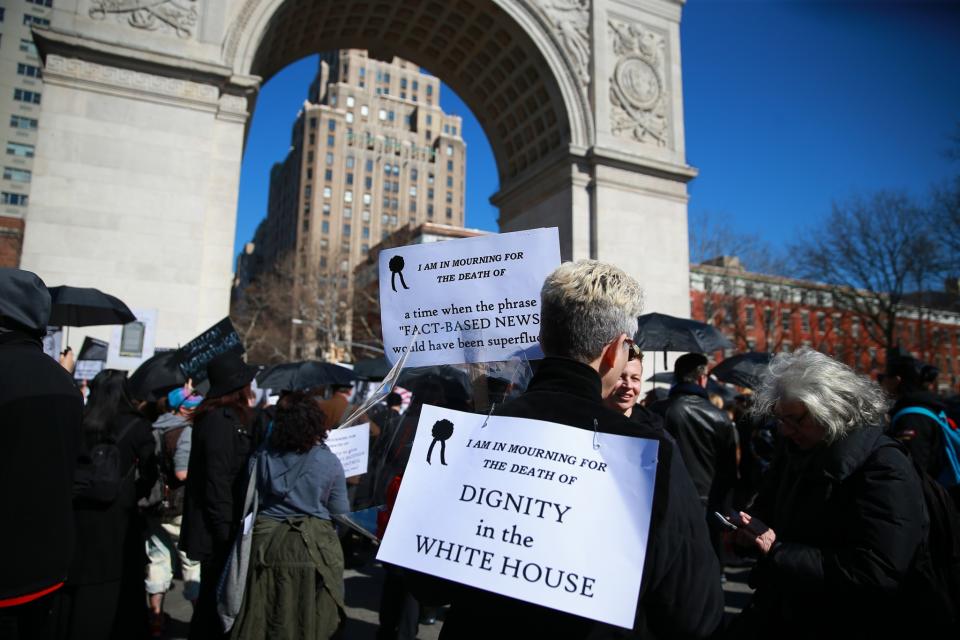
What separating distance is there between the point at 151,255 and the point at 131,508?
9931mm

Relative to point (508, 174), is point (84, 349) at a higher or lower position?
lower

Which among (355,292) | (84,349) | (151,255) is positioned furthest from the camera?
(355,292)

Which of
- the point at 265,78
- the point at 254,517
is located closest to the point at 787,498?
the point at 254,517

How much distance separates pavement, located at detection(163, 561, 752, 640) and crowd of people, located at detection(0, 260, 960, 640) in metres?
0.21

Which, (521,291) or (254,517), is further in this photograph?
(254,517)

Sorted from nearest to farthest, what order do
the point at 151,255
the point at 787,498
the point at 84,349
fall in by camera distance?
the point at 787,498
the point at 84,349
the point at 151,255

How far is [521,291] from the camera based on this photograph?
253 centimetres

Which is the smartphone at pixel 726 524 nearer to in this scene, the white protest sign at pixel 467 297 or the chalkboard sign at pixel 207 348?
the white protest sign at pixel 467 297

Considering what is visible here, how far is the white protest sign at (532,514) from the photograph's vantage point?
4.32 ft

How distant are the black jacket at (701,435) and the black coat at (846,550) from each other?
2430 mm

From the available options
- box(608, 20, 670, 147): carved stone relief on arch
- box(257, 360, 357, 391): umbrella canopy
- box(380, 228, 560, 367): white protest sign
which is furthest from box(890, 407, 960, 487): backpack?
box(608, 20, 670, 147): carved stone relief on arch

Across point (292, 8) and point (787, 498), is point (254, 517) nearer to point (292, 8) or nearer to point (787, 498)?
point (787, 498)

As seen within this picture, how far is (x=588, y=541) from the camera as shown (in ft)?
4.42

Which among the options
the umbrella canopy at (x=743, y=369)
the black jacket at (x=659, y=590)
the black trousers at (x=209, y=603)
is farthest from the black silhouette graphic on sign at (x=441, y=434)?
the umbrella canopy at (x=743, y=369)
